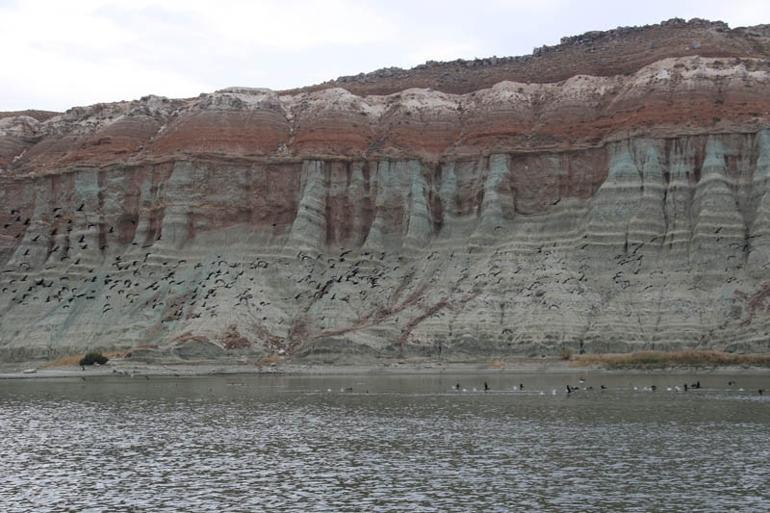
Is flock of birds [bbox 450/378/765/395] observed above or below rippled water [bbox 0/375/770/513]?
above

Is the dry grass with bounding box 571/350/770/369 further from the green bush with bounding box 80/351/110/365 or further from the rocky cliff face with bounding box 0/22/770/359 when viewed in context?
the green bush with bounding box 80/351/110/365

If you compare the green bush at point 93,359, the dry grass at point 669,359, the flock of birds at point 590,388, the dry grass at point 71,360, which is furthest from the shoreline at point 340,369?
the flock of birds at point 590,388

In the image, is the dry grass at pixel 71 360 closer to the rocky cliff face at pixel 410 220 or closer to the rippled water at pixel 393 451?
the rocky cliff face at pixel 410 220

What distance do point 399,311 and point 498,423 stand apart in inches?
2096

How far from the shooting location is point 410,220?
117625mm

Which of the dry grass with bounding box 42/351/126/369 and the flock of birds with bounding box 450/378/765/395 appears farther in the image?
the dry grass with bounding box 42/351/126/369

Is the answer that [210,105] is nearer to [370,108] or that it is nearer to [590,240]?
[370,108]

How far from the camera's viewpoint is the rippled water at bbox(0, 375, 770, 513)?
3212 cm

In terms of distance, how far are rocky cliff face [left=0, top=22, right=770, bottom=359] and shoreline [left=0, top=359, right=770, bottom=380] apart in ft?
9.38

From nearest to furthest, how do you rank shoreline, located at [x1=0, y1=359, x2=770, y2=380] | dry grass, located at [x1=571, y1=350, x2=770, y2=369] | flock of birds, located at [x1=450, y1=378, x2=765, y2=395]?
1. flock of birds, located at [x1=450, y1=378, x2=765, y2=395]
2. dry grass, located at [x1=571, y1=350, x2=770, y2=369]
3. shoreline, located at [x1=0, y1=359, x2=770, y2=380]

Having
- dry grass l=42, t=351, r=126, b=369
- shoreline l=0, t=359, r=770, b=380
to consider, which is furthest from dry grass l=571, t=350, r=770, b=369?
dry grass l=42, t=351, r=126, b=369

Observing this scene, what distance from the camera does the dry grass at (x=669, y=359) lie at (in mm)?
85000

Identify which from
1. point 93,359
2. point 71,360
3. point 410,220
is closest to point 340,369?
point 93,359

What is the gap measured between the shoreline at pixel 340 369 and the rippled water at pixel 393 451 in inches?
626
